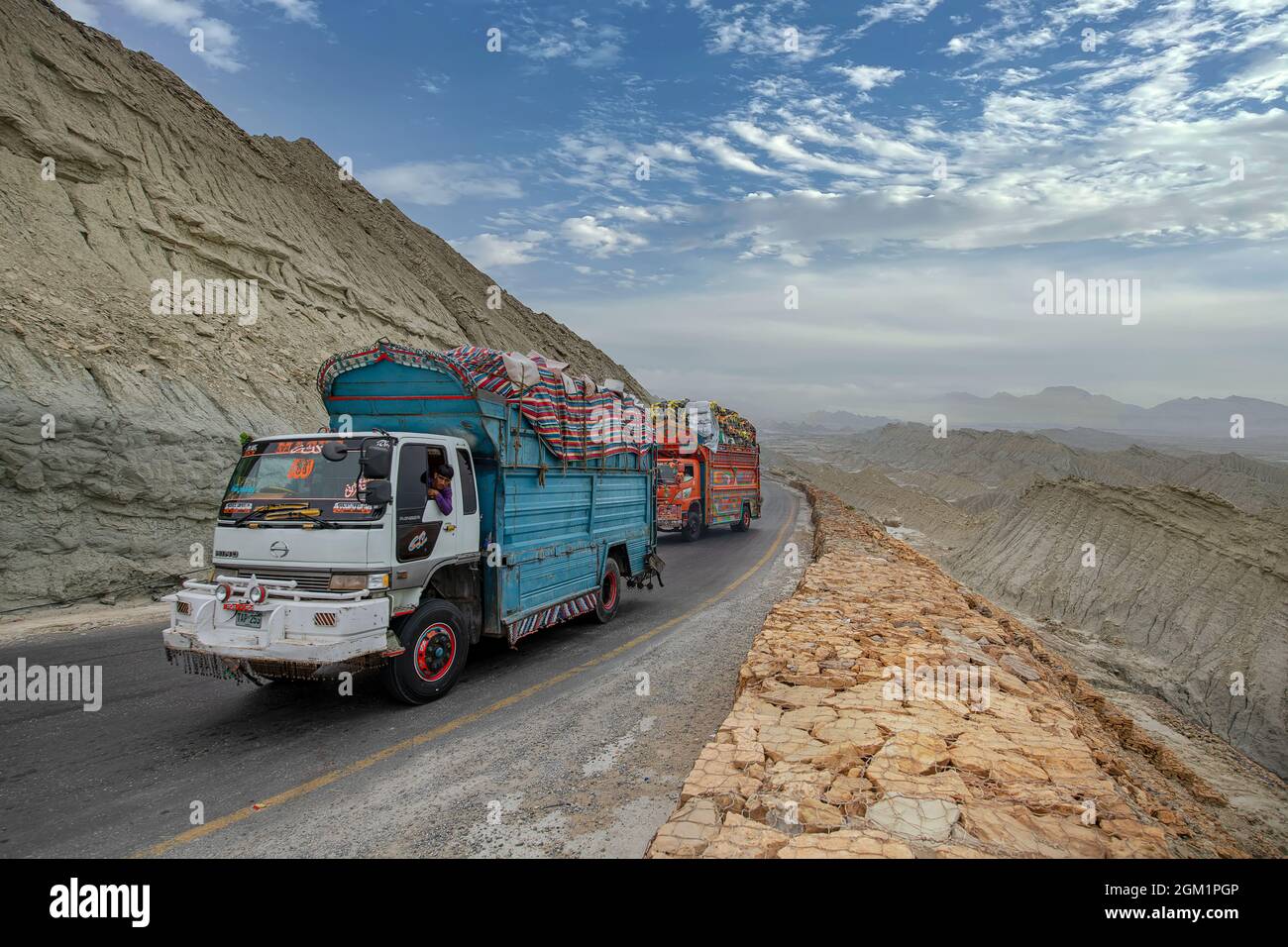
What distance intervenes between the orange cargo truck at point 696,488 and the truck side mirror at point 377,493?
42.2ft

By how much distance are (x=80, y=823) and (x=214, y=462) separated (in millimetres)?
11102

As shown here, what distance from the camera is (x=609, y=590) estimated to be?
10.3 meters

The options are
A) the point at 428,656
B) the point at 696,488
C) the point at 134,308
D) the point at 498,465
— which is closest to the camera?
the point at 428,656

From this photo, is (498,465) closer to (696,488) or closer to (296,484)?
(296,484)

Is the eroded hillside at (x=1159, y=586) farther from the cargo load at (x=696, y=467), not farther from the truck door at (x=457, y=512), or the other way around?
the truck door at (x=457, y=512)

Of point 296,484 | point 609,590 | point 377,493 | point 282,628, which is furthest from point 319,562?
→ point 609,590

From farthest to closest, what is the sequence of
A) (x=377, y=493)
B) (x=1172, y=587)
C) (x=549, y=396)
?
(x=1172, y=587) → (x=549, y=396) → (x=377, y=493)

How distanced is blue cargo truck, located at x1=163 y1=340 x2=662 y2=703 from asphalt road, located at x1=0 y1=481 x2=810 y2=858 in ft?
1.87

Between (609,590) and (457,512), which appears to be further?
(609,590)

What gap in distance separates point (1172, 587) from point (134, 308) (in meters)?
24.7

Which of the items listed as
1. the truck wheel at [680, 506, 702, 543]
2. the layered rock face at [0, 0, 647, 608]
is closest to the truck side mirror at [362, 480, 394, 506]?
the layered rock face at [0, 0, 647, 608]

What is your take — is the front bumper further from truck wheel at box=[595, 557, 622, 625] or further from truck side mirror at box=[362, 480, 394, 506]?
truck wheel at box=[595, 557, 622, 625]
